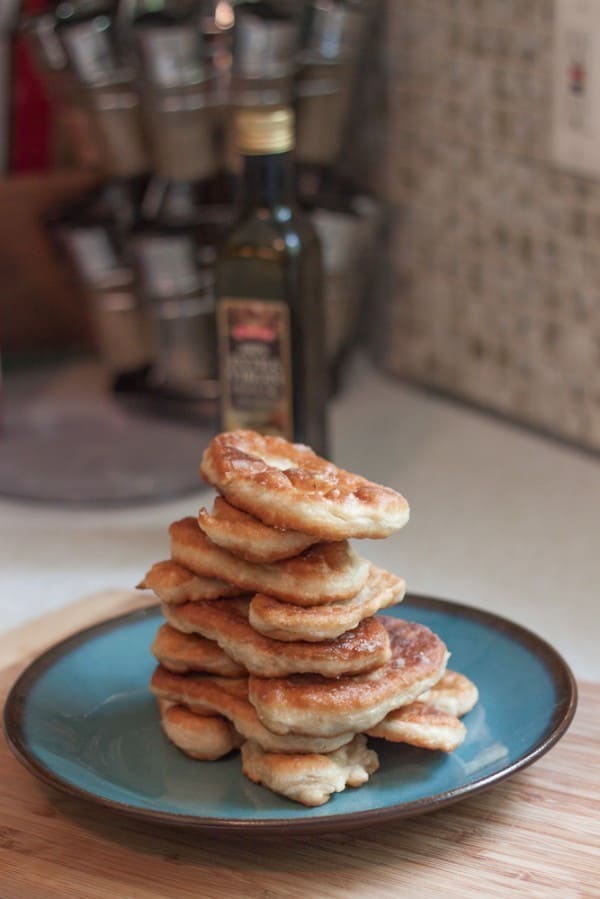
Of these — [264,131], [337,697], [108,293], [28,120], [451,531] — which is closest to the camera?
[337,697]

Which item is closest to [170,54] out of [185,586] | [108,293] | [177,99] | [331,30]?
[177,99]

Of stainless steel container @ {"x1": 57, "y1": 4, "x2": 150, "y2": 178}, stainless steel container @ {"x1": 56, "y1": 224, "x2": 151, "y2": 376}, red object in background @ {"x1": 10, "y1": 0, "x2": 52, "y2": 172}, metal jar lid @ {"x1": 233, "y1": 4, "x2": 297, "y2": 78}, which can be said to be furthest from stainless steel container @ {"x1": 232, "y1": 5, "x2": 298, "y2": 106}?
red object in background @ {"x1": 10, "y1": 0, "x2": 52, "y2": 172}

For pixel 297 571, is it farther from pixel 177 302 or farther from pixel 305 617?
pixel 177 302

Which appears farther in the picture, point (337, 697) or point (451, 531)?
point (451, 531)

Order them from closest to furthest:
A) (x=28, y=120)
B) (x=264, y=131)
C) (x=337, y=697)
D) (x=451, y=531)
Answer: (x=337, y=697), (x=264, y=131), (x=451, y=531), (x=28, y=120)

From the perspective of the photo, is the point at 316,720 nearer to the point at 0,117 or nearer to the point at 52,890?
the point at 52,890

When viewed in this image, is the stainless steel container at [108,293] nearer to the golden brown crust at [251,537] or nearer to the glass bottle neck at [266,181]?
the glass bottle neck at [266,181]
